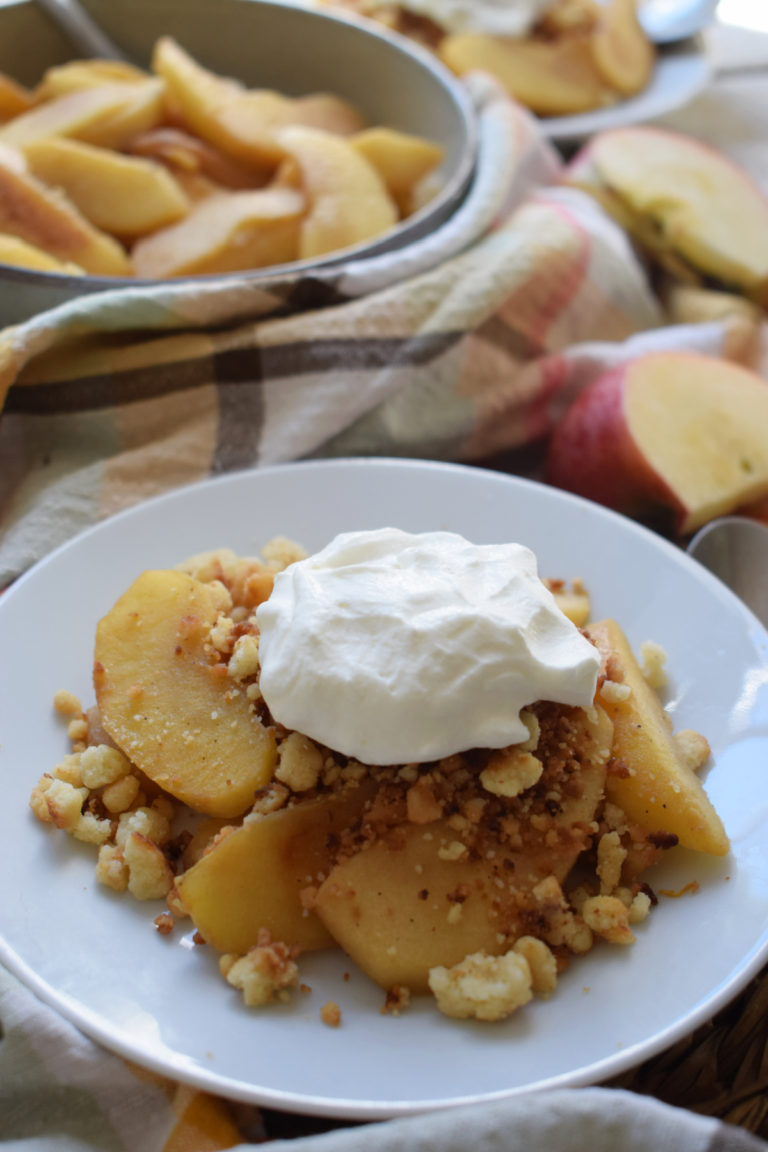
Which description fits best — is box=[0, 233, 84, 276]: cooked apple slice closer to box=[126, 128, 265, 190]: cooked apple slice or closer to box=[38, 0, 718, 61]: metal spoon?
box=[126, 128, 265, 190]: cooked apple slice

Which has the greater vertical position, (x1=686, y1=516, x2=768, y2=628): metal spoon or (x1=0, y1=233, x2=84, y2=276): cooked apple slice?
(x1=0, y1=233, x2=84, y2=276): cooked apple slice

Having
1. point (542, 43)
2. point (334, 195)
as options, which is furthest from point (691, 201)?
point (334, 195)

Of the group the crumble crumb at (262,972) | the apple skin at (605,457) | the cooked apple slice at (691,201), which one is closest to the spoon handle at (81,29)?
the cooked apple slice at (691,201)

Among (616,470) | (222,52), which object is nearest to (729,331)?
(616,470)

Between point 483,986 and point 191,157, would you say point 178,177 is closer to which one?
point 191,157

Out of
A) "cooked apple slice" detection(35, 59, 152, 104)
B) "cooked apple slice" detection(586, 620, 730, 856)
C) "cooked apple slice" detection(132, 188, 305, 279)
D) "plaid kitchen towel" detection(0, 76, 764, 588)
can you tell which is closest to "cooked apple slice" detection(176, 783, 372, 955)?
"cooked apple slice" detection(586, 620, 730, 856)

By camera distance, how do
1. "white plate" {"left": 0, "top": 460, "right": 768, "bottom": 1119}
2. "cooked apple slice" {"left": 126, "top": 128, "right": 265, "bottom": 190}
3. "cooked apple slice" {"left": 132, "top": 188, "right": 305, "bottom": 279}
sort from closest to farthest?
"white plate" {"left": 0, "top": 460, "right": 768, "bottom": 1119} → "cooked apple slice" {"left": 132, "top": 188, "right": 305, "bottom": 279} → "cooked apple slice" {"left": 126, "top": 128, "right": 265, "bottom": 190}

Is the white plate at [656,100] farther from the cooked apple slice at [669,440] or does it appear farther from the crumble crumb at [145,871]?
the crumble crumb at [145,871]
